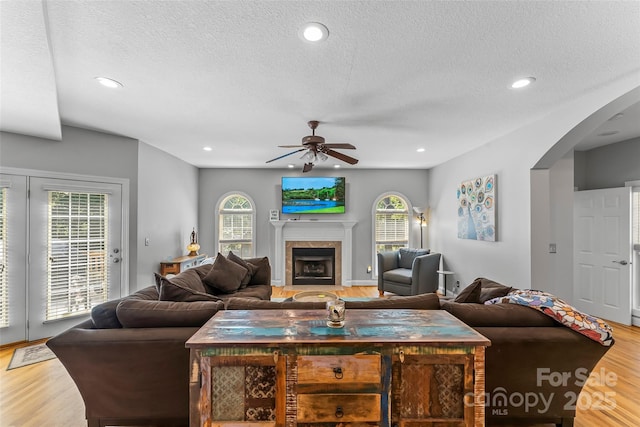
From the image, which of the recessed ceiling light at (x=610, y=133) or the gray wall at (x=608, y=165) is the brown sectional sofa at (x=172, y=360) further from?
the gray wall at (x=608, y=165)

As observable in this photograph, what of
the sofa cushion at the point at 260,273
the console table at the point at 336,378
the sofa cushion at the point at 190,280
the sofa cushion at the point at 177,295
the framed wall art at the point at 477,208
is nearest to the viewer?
the console table at the point at 336,378

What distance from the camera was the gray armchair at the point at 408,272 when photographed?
471 cm

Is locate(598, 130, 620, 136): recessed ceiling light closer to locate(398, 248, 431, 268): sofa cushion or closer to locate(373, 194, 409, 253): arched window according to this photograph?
locate(398, 248, 431, 268): sofa cushion

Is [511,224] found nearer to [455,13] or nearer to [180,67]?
[455,13]

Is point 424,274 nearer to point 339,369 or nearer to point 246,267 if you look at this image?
point 246,267

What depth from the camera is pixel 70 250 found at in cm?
354

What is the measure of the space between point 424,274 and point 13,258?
5.45 metres

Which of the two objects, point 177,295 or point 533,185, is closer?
point 177,295

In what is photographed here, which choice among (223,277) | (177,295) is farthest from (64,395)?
(223,277)

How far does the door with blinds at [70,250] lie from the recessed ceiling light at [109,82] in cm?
187

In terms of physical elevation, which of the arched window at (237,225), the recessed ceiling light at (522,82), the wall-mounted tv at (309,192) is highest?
the recessed ceiling light at (522,82)

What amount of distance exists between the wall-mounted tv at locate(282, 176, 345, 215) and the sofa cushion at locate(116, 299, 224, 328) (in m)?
4.33

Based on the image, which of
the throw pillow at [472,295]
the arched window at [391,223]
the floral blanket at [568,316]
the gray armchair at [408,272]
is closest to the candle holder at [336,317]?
the throw pillow at [472,295]

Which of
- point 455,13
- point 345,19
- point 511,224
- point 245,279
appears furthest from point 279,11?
point 511,224
